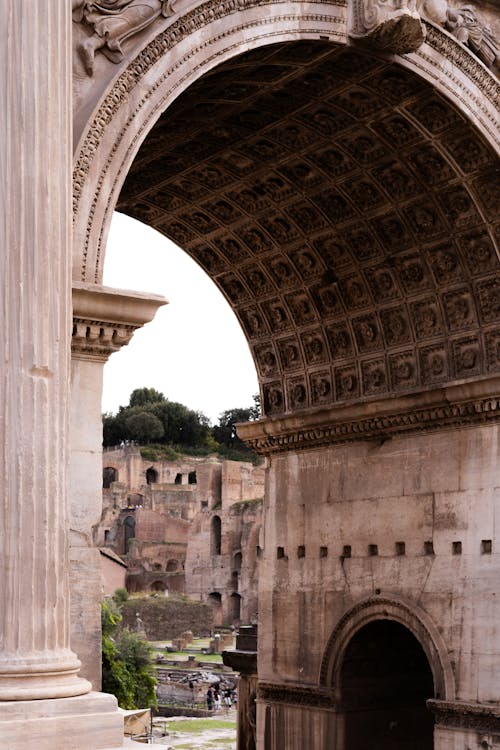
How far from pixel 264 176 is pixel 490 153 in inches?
126

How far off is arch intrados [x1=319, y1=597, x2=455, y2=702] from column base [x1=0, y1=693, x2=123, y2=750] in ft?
26.0

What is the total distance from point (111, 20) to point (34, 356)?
12.0 feet

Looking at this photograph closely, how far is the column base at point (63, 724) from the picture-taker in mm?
8820

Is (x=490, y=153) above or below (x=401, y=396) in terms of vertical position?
above

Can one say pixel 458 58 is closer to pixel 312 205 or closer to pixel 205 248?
pixel 312 205

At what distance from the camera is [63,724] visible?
902 cm

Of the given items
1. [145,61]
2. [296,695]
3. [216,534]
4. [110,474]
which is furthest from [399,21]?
[110,474]

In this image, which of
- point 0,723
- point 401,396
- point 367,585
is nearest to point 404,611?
point 367,585

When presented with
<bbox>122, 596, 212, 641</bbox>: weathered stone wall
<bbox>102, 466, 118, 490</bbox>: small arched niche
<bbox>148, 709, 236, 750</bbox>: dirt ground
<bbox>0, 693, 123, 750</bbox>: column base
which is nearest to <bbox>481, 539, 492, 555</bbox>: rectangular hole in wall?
<bbox>0, 693, 123, 750</bbox>: column base

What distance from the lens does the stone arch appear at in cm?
1398

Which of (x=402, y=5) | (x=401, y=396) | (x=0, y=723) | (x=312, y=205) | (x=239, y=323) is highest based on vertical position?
(x=402, y=5)

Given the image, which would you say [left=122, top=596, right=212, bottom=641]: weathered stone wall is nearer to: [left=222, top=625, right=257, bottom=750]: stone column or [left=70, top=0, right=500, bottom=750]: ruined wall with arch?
[left=222, top=625, right=257, bottom=750]: stone column

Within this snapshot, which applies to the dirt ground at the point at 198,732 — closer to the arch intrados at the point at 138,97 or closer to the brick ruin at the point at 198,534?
the arch intrados at the point at 138,97

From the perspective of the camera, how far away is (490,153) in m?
15.1
